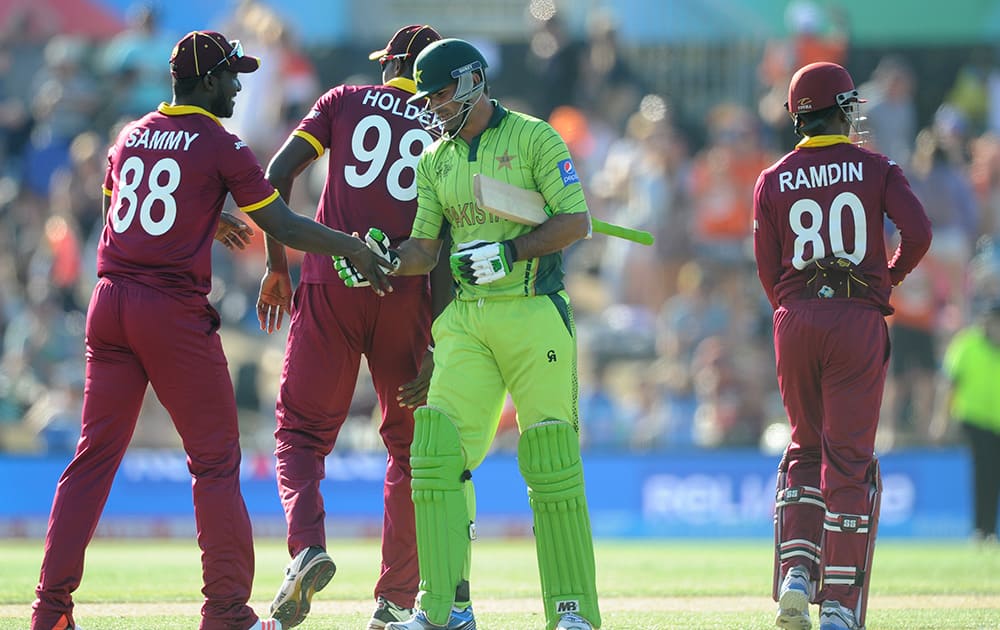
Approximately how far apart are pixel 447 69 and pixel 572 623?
2453 mm

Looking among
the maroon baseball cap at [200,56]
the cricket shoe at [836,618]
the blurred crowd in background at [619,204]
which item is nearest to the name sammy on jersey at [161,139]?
the maroon baseball cap at [200,56]

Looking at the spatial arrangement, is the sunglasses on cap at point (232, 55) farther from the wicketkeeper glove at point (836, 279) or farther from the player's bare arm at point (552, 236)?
the wicketkeeper glove at point (836, 279)

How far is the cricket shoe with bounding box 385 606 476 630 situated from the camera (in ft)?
21.5

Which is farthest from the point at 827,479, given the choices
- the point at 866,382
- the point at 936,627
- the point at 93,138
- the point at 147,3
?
the point at 147,3

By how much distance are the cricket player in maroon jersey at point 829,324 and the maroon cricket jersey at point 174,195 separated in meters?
2.52

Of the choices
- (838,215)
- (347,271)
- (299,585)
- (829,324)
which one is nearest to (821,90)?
(838,215)

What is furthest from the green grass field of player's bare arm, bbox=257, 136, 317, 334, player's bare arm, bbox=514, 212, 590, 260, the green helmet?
the green helmet

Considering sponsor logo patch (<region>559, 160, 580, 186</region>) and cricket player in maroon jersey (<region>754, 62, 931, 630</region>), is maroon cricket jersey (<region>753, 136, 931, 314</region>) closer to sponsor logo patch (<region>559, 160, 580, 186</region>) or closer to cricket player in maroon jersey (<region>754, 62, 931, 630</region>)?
cricket player in maroon jersey (<region>754, 62, 931, 630</region>)

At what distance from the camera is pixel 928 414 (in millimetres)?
16781

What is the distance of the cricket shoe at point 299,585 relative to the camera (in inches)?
272

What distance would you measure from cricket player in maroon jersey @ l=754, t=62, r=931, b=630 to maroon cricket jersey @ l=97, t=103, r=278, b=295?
252 cm

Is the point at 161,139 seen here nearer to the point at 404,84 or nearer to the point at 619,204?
A: the point at 404,84

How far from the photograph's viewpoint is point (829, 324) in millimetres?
7242

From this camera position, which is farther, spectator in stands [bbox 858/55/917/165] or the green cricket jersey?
spectator in stands [bbox 858/55/917/165]
